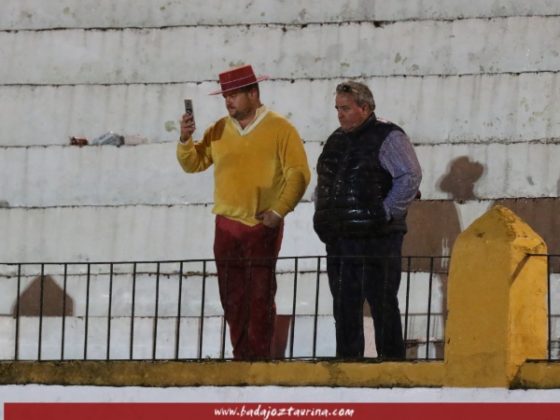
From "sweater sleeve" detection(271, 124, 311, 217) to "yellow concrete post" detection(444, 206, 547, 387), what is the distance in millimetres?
1308

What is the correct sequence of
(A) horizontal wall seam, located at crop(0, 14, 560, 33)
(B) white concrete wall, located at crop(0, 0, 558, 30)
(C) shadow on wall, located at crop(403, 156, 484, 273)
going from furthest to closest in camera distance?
1. (B) white concrete wall, located at crop(0, 0, 558, 30)
2. (A) horizontal wall seam, located at crop(0, 14, 560, 33)
3. (C) shadow on wall, located at crop(403, 156, 484, 273)

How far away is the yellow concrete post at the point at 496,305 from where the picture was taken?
52.3ft

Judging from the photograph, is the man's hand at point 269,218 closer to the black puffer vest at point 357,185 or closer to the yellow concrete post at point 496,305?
the black puffer vest at point 357,185

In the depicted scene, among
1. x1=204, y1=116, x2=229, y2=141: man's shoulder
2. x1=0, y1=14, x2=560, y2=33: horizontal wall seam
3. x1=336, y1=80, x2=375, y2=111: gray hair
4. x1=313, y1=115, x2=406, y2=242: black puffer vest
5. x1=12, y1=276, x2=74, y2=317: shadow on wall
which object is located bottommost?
x1=12, y1=276, x2=74, y2=317: shadow on wall

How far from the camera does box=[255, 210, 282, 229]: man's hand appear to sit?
1700 cm

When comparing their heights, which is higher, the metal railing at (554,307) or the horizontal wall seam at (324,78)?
the horizontal wall seam at (324,78)

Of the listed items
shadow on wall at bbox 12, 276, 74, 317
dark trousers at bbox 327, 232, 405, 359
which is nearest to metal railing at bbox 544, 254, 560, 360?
dark trousers at bbox 327, 232, 405, 359

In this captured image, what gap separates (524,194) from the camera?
61.2ft

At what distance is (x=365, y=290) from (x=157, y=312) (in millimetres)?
1917

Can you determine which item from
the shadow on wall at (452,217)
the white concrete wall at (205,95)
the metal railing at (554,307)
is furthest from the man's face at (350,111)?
the white concrete wall at (205,95)

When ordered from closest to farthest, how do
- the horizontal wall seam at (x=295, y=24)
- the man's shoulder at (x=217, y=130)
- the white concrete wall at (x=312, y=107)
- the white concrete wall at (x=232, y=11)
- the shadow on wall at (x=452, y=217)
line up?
the man's shoulder at (x=217, y=130), the shadow on wall at (x=452, y=217), the white concrete wall at (x=312, y=107), the horizontal wall seam at (x=295, y=24), the white concrete wall at (x=232, y=11)

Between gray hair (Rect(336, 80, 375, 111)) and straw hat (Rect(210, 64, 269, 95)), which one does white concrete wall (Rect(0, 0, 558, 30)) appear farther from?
gray hair (Rect(336, 80, 375, 111))

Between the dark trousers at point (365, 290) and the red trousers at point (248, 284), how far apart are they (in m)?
0.54

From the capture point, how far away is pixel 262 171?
17094 millimetres
